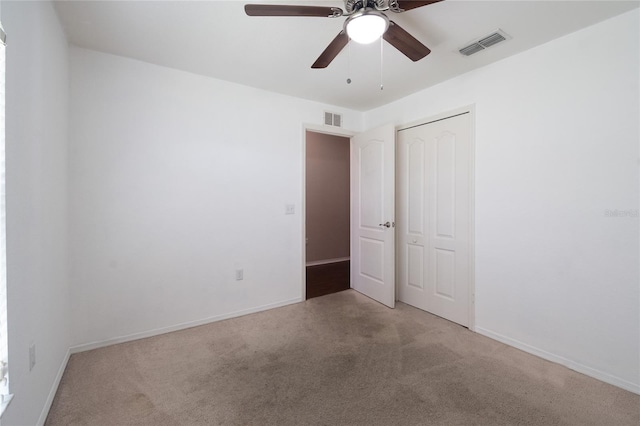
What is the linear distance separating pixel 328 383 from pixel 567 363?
1.84 metres

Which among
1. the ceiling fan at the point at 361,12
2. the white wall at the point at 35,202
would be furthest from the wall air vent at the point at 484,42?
the white wall at the point at 35,202

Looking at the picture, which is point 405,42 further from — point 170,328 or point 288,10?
point 170,328

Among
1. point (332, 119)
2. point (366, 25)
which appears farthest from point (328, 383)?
point (332, 119)

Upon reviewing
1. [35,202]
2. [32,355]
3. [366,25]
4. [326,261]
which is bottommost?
[326,261]

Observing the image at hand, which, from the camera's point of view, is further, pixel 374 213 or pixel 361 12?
pixel 374 213

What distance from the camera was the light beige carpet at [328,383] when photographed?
157cm

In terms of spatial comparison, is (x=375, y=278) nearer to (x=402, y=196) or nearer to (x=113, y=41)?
(x=402, y=196)

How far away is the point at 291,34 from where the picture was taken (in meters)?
2.04

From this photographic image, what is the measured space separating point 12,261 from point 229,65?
215cm

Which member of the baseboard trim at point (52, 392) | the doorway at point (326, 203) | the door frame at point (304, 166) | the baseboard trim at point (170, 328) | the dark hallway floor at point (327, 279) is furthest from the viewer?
the doorway at point (326, 203)

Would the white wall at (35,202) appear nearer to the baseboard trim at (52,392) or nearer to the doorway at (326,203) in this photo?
the baseboard trim at (52,392)

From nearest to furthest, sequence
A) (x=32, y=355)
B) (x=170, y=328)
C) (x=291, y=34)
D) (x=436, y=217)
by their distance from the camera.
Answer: (x=32, y=355), (x=291, y=34), (x=170, y=328), (x=436, y=217)

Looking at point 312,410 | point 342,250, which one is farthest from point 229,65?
point 342,250

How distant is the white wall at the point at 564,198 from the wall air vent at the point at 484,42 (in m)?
0.34
